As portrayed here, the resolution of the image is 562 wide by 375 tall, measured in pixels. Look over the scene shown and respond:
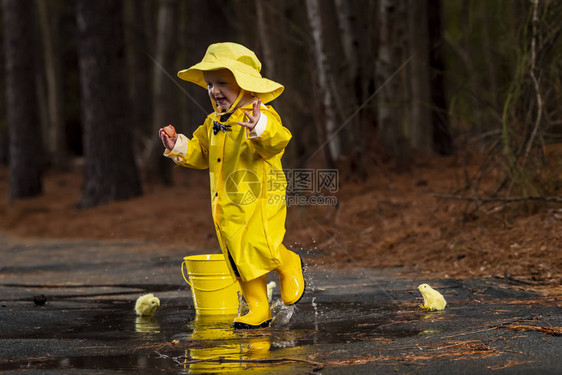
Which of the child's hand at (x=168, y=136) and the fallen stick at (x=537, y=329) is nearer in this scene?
the fallen stick at (x=537, y=329)

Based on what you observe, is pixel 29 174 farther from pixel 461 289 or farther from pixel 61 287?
pixel 461 289

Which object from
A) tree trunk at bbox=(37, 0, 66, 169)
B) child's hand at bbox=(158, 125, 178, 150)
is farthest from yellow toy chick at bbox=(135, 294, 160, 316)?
tree trunk at bbox=(37, 0, 66, 169)

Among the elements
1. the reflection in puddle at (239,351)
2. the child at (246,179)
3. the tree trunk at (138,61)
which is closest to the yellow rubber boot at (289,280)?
the child at (246,179)

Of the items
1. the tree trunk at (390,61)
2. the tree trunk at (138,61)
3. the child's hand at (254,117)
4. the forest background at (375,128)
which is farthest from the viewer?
the tree trunk at (138,61)

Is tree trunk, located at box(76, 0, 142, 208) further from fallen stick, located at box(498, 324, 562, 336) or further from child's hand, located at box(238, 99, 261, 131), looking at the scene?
fallen stick, located at box(498, 324, 562, 336)

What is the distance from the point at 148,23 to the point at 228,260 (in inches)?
1278

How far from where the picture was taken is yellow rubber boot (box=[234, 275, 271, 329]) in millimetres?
5656

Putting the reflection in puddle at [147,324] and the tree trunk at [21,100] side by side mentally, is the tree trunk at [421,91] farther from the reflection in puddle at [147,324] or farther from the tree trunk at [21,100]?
the reflection in puddle at [147,324]

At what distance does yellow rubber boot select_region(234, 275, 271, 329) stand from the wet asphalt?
0.12 m

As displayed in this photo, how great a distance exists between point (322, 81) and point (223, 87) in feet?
23.2

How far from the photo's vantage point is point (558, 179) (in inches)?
348

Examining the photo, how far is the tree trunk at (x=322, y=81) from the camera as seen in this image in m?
12.1

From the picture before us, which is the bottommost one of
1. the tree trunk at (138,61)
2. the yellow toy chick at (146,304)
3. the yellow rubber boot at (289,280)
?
the yellow toy chick at (146,304)

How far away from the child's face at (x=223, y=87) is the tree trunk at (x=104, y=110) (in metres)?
12.7
